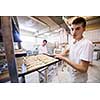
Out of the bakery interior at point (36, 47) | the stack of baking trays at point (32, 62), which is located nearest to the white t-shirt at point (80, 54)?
the bakery interior at point (36, 47)

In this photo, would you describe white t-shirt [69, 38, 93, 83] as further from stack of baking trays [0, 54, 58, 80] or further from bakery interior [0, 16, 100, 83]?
stack of baking trays [0, 54, 58, 80]

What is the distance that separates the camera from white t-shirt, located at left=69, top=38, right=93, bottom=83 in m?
1.51

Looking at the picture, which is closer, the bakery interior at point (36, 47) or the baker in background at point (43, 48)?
the bakery interior at point (36, 47)

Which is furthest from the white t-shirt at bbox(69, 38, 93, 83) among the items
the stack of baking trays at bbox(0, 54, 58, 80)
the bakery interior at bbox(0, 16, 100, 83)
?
the stack of baking trays at bbox(0, 54, 58, 80)

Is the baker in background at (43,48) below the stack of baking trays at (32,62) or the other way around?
the other way around

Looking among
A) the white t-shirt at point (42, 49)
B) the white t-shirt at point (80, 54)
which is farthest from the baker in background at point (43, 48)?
the white t-shirt at point (80, 54)

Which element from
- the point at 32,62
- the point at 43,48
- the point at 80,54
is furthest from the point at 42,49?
the point at 80,54

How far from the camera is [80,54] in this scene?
1.55m

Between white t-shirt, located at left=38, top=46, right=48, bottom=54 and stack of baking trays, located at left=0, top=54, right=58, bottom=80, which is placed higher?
white t-shirt, located at left=38, top=46, right=48, bottom=54

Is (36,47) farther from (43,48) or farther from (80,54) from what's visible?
(80,54)

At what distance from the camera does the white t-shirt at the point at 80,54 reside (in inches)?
59.4

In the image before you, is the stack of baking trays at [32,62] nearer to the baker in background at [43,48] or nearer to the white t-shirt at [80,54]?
the baker in background at [43,48]
